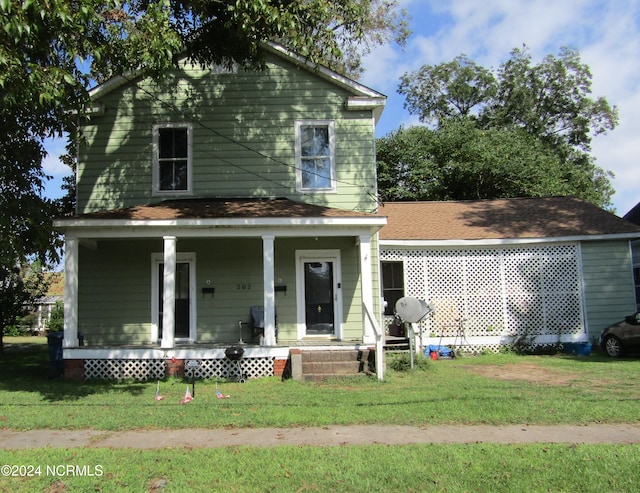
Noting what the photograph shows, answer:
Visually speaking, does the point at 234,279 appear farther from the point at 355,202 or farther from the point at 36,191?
the point at 36,191

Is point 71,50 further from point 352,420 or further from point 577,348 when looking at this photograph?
point 577,348

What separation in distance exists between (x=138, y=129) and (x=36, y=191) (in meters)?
2.76

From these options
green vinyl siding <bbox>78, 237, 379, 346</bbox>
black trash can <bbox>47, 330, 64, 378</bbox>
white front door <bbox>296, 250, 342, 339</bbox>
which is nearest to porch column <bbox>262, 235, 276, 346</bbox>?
green vinyl siding <bbox>78, 237, 379, 346</bbox>

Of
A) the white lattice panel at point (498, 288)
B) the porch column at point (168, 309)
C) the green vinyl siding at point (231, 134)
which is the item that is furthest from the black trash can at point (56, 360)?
the white lattice panel at point (498, 288)

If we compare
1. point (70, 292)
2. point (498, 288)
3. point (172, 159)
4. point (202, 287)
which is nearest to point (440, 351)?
point (498, 288)

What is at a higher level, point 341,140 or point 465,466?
point 341,140

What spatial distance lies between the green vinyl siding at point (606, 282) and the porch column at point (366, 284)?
700cm

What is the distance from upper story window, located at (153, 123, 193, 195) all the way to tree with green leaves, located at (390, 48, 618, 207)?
49.0ft

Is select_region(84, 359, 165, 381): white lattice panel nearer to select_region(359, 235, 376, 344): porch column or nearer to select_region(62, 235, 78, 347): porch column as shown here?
select_region(62, 235, 78, 347): porch column

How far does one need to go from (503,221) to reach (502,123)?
19610 mm

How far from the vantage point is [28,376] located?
458 inches

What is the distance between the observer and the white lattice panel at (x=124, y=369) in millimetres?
10977

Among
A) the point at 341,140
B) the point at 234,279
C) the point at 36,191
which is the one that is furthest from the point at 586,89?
the point at 36,191

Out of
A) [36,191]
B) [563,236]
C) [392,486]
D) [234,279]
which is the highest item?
[36,191]
